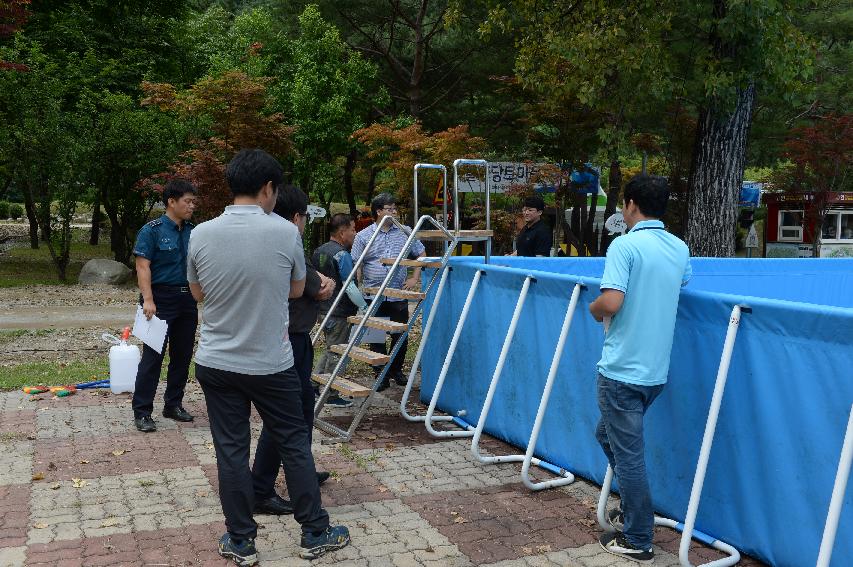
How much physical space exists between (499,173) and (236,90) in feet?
20.5

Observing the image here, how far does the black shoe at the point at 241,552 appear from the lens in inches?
160

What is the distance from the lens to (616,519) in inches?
179

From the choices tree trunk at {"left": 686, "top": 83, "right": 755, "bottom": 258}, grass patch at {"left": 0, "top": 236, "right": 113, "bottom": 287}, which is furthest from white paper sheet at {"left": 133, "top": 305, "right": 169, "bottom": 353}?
grass patch at {"left": 0, "top": 236, "right": 113, "bottom": 287}

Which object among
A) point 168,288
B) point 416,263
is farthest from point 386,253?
point 168,288

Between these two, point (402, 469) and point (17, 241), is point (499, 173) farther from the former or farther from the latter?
point (17, 241)

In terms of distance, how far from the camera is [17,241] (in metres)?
31.6

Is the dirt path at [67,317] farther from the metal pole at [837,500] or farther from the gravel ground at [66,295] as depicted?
the metal pole at [837,500]

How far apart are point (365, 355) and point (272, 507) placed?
186 cm

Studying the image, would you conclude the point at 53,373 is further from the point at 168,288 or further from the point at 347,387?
the point at 347,387

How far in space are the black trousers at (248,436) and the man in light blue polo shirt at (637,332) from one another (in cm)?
152

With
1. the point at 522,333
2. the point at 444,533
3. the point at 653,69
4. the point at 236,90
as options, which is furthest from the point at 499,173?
the point at 444,533

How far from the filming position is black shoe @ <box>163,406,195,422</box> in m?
6.83

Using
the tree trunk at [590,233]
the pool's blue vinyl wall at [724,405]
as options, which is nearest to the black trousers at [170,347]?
the pool's blue vinyl wall at [724,405]

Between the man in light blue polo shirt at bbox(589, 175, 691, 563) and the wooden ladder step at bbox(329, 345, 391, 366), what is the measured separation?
7.94 feet
